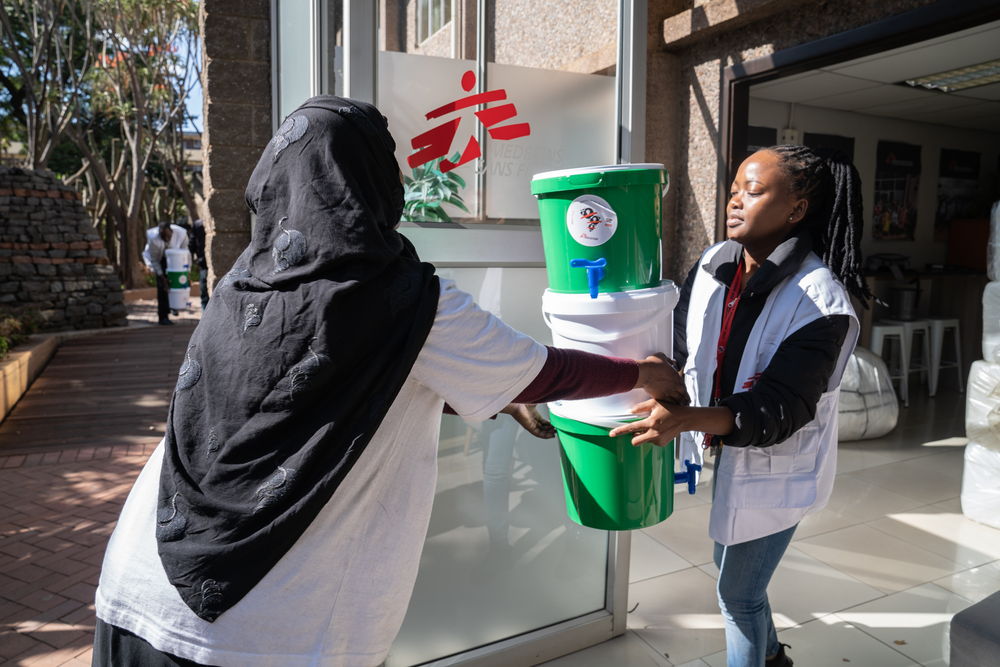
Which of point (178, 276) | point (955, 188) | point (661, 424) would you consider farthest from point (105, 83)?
point (661, 424)

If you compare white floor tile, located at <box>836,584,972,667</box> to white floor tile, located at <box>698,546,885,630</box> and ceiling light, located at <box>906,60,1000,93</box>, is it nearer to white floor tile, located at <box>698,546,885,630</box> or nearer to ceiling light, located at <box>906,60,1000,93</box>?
white floor tile, located at <box>698,546,885,630</box>

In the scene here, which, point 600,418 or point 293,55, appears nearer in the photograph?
point 600,418

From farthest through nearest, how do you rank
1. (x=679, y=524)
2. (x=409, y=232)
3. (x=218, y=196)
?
(x=679, y=524), (x=218, y=196), (x=409, y=232)

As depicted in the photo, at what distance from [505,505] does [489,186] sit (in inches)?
43.3

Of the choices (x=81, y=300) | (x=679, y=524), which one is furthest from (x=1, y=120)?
(x=679, y=524)

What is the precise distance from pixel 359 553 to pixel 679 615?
2.14 metres

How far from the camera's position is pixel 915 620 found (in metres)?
3.00

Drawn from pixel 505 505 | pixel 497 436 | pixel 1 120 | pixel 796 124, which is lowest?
pixel 505 505

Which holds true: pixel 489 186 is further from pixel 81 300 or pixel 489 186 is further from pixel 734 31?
pixel 81 300

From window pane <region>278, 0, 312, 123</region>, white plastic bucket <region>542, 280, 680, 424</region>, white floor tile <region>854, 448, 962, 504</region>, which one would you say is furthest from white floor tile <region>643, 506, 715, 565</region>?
window pane <region>278, 0, 312, 123</region>

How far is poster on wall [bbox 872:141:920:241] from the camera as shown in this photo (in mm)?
7688

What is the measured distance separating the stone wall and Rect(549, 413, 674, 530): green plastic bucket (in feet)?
35.0

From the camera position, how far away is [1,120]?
18531 millimetres

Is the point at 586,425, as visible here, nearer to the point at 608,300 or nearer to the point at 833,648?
the point at 608,300
